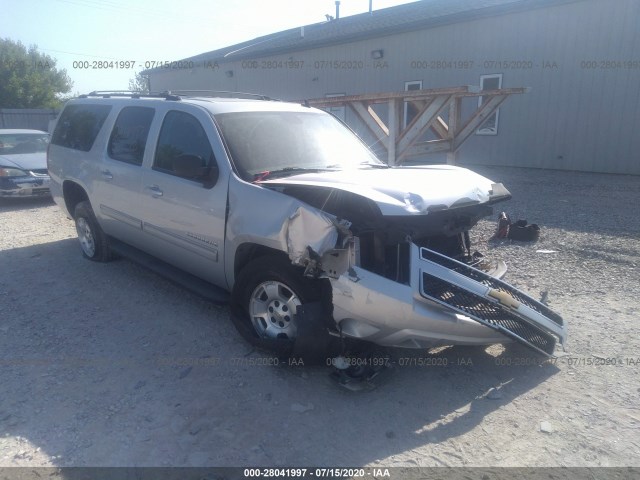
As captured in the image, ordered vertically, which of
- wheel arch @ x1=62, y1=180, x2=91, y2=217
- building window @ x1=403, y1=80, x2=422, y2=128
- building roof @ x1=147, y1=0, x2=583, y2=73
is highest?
building roof @ x1=147, y1=0, x2=583, y2=73

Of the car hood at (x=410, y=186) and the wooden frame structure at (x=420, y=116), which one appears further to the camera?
the wooden frame structure at (x=420, y=116)

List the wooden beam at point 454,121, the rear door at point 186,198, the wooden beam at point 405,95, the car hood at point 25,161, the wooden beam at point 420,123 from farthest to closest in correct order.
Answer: the wooden beam at point 454,121 → the car hood at point 25,161 → the wooden beam at point 420,123 → the wooden beam at point 405,95 → the rear door at point 186,198

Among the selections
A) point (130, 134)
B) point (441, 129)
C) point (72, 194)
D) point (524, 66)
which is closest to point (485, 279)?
point (130, 134)

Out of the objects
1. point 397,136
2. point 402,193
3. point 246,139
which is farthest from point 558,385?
point 397,136

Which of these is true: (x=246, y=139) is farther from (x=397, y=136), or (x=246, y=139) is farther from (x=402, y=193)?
(x=397, y=136)

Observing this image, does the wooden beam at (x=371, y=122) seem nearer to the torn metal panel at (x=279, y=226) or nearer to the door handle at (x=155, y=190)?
the door handle at (x=155, y=190)

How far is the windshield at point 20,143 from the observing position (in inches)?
435

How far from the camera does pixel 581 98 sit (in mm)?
13453

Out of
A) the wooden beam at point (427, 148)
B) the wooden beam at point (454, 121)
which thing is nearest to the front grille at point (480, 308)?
the wooden beam at point (427, 148)

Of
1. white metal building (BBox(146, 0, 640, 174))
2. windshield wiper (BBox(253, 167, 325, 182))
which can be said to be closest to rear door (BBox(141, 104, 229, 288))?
windshield wiper (BBox(253, 167, 325, 182))

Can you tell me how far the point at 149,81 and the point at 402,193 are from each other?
106ft

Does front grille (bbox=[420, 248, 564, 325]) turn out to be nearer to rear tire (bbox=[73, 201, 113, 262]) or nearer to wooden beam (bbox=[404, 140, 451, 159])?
rear tire (bbox=[73, 201, 113, 262])

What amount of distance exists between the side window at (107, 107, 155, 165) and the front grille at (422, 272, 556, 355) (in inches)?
127

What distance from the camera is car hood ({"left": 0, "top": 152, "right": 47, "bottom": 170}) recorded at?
1009 centimetres
